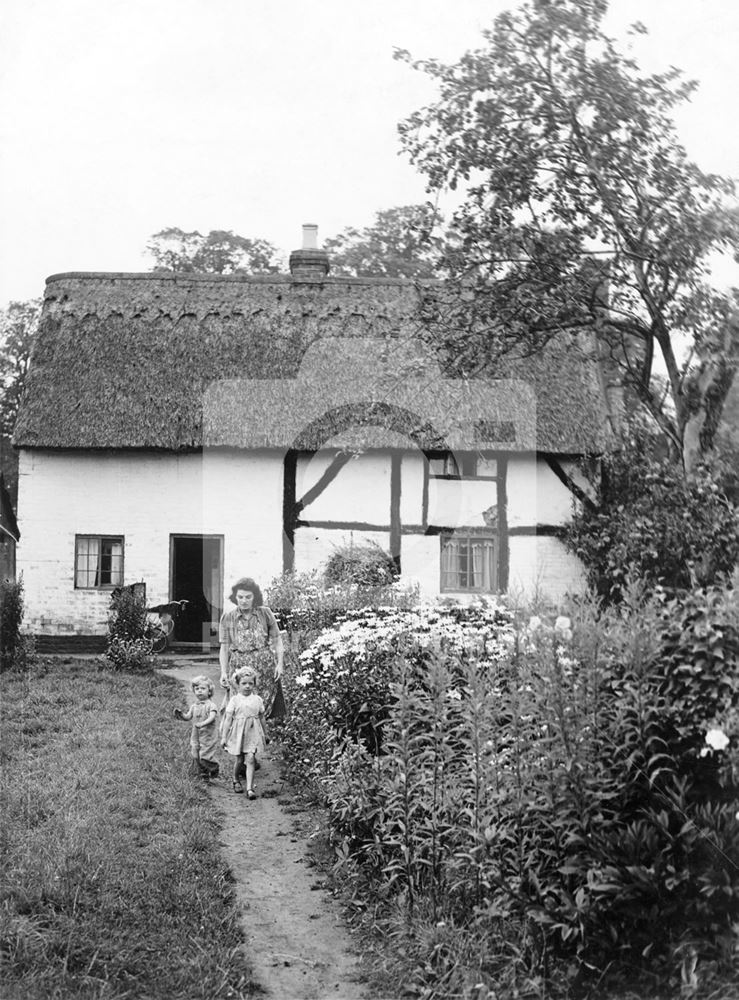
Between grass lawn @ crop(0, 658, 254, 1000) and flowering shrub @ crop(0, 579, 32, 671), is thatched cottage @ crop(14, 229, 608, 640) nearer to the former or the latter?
flowering shrub @ crop(0, 579, 32, 671)

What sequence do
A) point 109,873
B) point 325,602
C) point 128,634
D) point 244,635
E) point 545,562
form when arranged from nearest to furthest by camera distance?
1. point 109,873
2. point 244,635
3. point 325,602
4. point 128,634
5. point 545,562

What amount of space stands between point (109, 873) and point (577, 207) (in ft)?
23.7

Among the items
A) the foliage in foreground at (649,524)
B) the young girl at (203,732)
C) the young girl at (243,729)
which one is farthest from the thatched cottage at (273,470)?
the young girl at (243,729)

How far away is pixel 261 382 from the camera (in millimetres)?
17031

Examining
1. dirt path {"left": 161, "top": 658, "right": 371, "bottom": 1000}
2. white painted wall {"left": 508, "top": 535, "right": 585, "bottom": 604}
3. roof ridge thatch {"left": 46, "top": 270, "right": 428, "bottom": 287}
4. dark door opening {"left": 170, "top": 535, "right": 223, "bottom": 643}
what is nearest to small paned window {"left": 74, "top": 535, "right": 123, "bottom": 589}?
dark door opening {"left": 170, "top": 535, "right": 223, "bottom": 643}

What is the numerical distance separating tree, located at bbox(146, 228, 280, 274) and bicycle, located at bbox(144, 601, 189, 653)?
→ 926 centimetres

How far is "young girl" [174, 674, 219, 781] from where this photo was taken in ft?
Result: 25.5

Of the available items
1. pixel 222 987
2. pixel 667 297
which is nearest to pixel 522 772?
pixel 222 987

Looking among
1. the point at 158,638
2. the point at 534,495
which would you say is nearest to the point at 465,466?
the point at 534,495

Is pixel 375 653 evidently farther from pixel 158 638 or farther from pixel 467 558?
pixel 467 558

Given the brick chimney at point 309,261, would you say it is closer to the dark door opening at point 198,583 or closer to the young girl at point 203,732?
the dark door opening at point 198,583

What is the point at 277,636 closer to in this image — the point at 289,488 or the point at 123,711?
the point at 123,711

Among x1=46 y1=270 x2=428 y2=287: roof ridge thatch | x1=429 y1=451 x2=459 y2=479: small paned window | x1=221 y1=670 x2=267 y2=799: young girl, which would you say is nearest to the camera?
x1=221 y1=670 x2=267 y2=799: young girl

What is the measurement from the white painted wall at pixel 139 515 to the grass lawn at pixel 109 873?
23.7 feet
